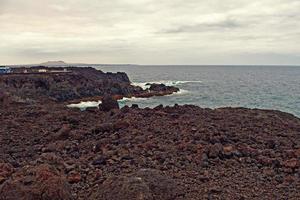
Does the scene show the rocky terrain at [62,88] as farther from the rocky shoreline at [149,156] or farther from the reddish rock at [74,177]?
the reddish rock at [74,177]

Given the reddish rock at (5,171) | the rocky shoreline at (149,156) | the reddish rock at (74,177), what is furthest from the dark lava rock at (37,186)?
the reddish rock at (5,171)

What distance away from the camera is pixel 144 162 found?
35.6 feet

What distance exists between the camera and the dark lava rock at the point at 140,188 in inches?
296

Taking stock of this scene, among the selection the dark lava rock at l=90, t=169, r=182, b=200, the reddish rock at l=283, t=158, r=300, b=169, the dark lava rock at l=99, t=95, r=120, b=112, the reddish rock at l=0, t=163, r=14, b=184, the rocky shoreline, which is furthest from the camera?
the dark lava rock at l=99, t=95, r=120, b=112

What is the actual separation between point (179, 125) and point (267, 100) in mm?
40002

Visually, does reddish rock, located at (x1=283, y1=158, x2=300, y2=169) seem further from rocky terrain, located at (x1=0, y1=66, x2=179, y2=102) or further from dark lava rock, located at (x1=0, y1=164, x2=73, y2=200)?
rocky terrain, located at (x1=0, y1=66, x2=179, y2=102)

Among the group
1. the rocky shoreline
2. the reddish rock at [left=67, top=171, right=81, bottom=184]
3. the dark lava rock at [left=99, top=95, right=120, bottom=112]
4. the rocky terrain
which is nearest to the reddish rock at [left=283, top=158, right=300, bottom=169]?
the rocky shoreline

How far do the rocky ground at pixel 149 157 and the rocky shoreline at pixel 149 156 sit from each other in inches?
0.8

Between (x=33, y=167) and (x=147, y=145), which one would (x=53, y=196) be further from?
(x=147, y=145)

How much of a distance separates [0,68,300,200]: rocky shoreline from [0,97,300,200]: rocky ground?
Answer: 2cm

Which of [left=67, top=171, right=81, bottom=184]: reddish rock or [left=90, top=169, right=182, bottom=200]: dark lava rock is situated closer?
[left=90, top=169, right=182, bottom=200]: dark lava rock

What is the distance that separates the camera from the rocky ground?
26.3 ft

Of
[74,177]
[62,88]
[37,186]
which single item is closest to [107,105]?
[74,177]

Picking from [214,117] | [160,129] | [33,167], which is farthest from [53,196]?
[214,117]
